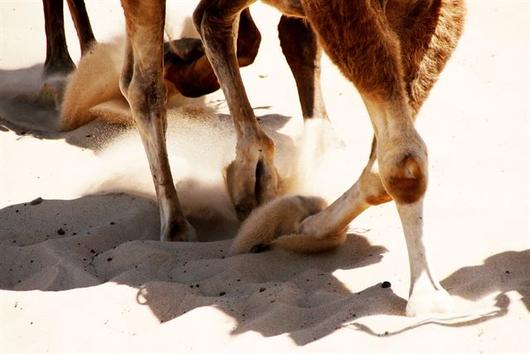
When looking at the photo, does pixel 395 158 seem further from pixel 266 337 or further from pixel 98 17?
pixel 98 17

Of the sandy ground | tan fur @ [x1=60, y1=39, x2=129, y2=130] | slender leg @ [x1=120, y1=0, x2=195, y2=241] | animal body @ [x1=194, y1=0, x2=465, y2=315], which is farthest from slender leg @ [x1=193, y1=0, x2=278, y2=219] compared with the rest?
tan fur @ [x1=60, y1=39, x2=129, y2=130]

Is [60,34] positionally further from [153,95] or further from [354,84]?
[354,84]

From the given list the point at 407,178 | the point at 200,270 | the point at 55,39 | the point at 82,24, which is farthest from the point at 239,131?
the point at 55,39

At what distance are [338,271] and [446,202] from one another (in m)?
0.98

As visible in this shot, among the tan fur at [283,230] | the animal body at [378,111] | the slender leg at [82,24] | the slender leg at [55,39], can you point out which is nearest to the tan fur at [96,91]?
the slender leg at [82,24]

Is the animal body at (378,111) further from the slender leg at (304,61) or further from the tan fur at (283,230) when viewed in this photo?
the slender leg at (304,61)

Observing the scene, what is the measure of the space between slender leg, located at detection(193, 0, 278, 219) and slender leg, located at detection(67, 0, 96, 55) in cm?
251

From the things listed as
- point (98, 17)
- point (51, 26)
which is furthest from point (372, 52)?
point (98, 17)

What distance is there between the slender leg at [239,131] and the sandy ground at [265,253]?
184 mm

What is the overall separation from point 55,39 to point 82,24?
34 centimetres

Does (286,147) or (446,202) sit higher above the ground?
(446,202)

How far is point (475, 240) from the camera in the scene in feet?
17.2

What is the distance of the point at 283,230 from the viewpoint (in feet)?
18.3

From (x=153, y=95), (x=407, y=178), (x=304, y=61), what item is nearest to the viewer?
(x=407, y=178)
